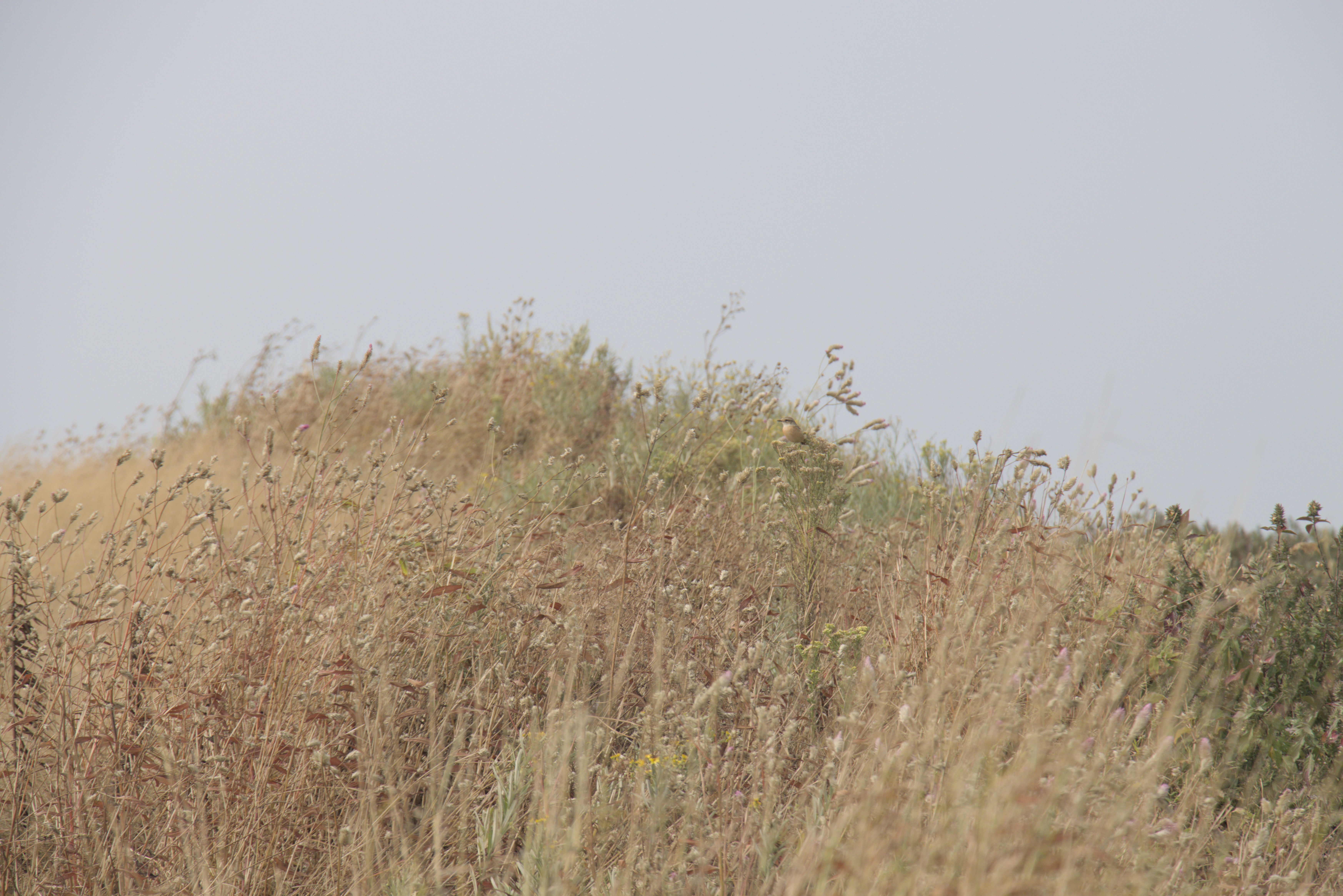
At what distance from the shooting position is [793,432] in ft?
14.4

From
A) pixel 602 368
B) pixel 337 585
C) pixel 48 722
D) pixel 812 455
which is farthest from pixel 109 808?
pixel 602 368

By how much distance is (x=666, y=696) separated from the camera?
7.55 ft

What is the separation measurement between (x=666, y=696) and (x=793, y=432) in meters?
2.27

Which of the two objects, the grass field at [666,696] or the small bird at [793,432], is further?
the small bird at [793,432]

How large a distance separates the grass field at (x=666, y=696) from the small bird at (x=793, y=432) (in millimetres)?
77

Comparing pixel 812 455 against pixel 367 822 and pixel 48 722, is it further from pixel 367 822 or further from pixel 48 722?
pixel 48 722

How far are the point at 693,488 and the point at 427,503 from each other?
187 centimetres

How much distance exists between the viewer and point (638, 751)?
3246mm

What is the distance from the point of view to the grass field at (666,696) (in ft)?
7.22

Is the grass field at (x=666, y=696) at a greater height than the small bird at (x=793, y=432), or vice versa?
the small bird at (x=793, y=432)

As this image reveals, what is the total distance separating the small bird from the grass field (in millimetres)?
77

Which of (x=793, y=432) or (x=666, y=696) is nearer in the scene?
(x=666, y=696)

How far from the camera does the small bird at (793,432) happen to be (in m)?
4.39

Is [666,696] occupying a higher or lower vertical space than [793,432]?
lower
